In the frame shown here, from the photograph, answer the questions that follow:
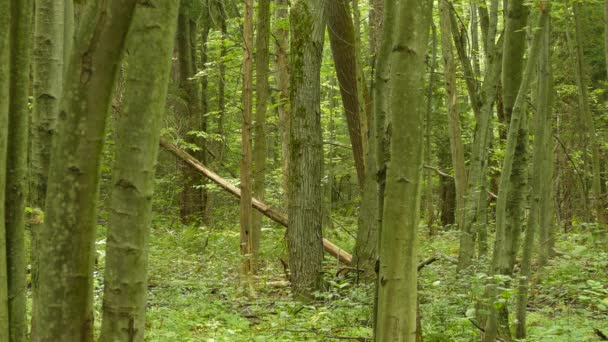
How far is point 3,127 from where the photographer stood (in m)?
2.49

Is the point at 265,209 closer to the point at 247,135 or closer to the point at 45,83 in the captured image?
the point at 247,135

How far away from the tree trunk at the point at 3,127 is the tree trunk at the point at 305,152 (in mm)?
5844

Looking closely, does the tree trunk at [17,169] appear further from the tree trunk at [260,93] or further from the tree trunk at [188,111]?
the tree trunk at [188,111]

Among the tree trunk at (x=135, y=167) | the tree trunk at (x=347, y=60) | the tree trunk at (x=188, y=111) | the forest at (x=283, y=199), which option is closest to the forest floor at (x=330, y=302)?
the forest at (x=283, y=199)

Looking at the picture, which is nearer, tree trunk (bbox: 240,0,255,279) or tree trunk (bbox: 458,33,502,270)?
tree trunk (bbox: 458,33,502,270)

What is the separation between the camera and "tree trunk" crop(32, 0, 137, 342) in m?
2.14

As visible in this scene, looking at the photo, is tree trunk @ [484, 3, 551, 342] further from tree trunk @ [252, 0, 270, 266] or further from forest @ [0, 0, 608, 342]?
tree trunk @ [252, 0, 270, 266]

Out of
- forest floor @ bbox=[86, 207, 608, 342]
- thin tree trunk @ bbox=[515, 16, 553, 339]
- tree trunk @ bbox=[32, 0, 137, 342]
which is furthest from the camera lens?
forest floor @ bbox=[86, 207, 608, 342]

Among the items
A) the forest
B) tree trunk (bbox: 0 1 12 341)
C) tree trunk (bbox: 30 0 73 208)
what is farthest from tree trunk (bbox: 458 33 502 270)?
tree trunk (bbox: 0 1 12 341)

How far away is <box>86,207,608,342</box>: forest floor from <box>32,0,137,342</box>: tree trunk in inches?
79.8

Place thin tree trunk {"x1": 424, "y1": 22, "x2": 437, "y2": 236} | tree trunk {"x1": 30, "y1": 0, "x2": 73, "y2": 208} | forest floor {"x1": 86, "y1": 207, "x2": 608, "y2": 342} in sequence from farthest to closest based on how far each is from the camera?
thin tree trunk {"x1": 424, "y1": 22, "x2": 437, "y2": 236} → forest floor {"x1": 86, "y1": 207, "x2": 608, "y2": 342} → tree trunk {"x1": 30, "y1": 0, "x2": 73, "y2": 208}

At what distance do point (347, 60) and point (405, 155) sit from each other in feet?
27.2

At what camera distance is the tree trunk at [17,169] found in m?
2.71

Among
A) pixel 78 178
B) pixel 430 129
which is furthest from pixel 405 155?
pixel 430 129
